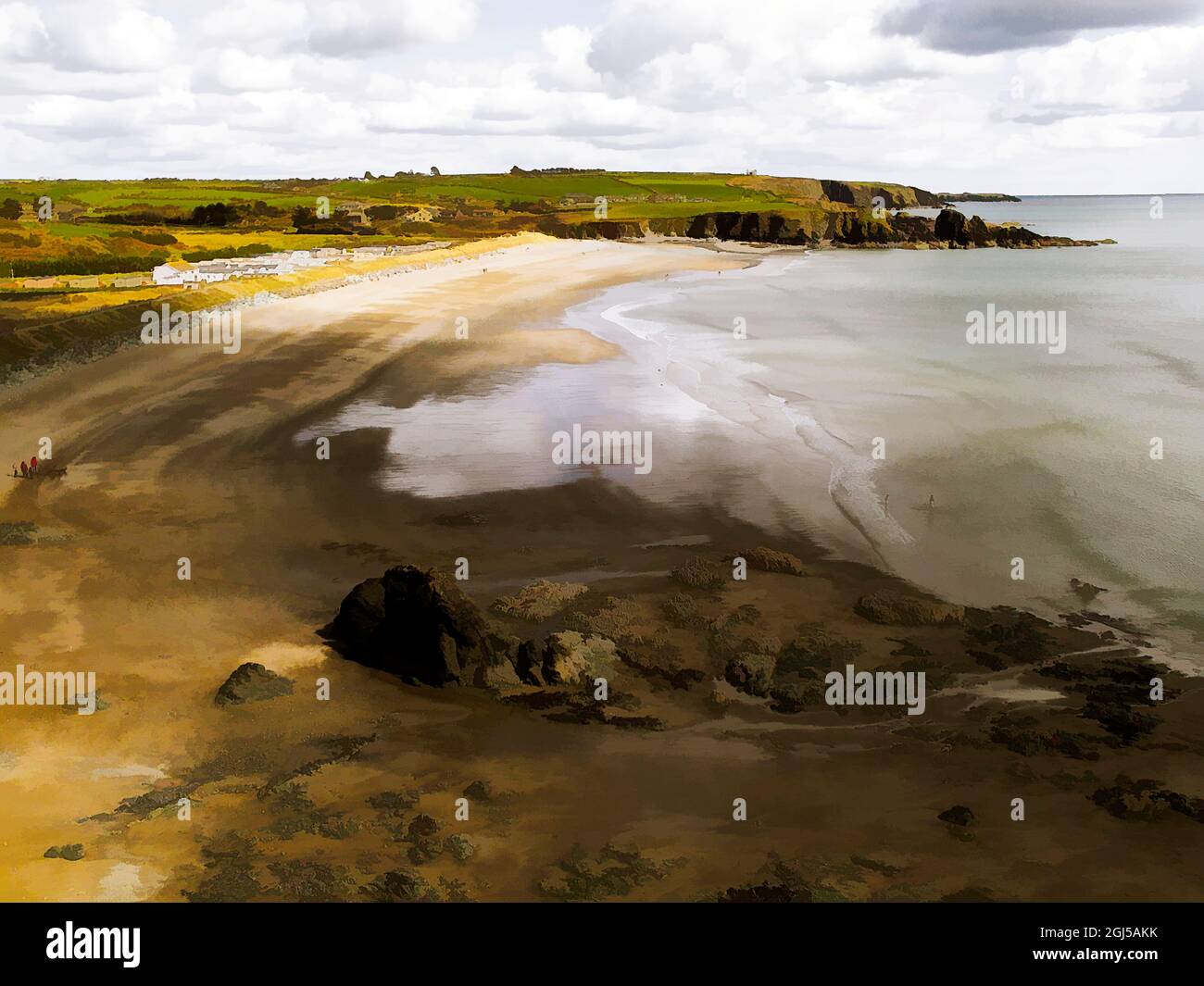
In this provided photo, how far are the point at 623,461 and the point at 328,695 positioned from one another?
478 inches

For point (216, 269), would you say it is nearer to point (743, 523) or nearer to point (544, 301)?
point (544, 301)

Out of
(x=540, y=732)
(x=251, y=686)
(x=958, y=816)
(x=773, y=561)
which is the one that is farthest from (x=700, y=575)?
(x=251, y=686)

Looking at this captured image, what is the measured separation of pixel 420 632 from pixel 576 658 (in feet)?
6.47

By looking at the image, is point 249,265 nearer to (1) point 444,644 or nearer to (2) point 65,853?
(1) point 444,644

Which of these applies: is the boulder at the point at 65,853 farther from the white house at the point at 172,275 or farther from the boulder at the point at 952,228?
the boulder at the point at 952,228

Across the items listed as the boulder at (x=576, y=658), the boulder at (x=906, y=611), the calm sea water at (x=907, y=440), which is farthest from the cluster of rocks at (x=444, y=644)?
the calm sea water at (x=907, y=440)

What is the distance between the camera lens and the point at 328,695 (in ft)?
41.5

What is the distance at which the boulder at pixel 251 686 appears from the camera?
12312 mm

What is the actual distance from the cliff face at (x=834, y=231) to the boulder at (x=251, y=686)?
131 metres

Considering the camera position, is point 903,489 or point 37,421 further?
point 37,421

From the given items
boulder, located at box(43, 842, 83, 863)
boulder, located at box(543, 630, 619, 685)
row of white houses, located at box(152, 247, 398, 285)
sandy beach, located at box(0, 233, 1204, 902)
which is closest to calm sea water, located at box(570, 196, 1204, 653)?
sandy beach, located at box(0, 233, 1204, 902)

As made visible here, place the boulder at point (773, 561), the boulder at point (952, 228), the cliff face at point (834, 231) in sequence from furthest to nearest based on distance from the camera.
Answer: the boulder at point (952, 228) < the cliff face at point (834, 231) < the boulder at point (773, 561)

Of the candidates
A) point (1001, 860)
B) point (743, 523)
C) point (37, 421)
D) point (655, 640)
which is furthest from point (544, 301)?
point (1001, 860)

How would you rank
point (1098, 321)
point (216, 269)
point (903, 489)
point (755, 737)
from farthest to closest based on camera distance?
point (216, 269) → point (1098, 321) → point (903, 489) → point (755, 737)
